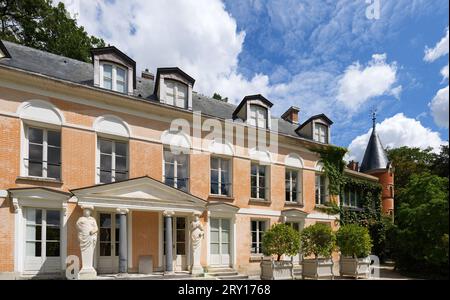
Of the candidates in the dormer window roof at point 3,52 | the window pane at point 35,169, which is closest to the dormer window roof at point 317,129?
the window pane at point 35,169

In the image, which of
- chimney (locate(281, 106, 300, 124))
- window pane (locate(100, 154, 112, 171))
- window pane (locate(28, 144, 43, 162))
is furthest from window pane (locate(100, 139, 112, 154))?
chimney (locate(281, 106, 300, 124))

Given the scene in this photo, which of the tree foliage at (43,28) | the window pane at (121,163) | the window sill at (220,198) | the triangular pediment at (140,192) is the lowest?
the window sill at (220,198)

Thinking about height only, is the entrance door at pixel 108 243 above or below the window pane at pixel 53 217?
below

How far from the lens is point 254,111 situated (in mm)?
16641

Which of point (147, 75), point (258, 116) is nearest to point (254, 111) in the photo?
point (258, 116)

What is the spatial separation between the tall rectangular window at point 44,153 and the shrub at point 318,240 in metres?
9.04

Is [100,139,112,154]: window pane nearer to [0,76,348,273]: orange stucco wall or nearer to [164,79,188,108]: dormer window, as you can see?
A: [0,76,348,273]: orange stucco wall

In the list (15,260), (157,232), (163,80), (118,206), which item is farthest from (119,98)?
(15,260)

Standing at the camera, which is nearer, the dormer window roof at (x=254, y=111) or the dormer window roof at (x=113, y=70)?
the dormer window roof at (x=113, y=70)

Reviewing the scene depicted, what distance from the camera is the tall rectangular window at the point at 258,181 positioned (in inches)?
623

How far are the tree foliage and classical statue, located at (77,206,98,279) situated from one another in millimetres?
12377

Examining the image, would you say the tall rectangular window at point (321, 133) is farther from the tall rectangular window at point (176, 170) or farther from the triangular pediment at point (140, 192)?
the triangular pediment at point (140, 192)

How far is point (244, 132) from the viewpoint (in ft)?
50.5

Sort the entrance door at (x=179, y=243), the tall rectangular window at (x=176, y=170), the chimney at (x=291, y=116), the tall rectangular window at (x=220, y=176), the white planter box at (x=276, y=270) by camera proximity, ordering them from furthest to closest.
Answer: the chimney at (x=291, y=116)
the tall rectangular window at (x=220, y=176)
the tall rectangular window at (x=176, y=170)
the entrance door at (x=179, y=243)
the white planter box at (x=276, y=270)
